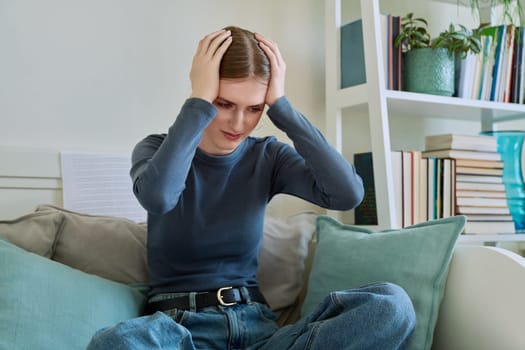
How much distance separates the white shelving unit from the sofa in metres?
0.27

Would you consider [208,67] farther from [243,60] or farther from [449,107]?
[449,107]

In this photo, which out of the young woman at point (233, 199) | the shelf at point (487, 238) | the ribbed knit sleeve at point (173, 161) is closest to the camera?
the young woman at point (233, 199)

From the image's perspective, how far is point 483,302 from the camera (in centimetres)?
115

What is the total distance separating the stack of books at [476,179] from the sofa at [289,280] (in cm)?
56

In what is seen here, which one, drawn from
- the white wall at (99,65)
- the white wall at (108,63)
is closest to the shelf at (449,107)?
the white wall at (108,63)

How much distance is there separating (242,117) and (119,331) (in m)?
0.50

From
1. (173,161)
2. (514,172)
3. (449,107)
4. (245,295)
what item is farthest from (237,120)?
(514,172)

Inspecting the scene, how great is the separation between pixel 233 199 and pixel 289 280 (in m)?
0.32

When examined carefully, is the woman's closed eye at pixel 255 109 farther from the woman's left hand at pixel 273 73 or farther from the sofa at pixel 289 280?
the sofa at pixel 289 280

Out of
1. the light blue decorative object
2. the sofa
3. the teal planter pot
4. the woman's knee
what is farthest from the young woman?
the light blue decorative object

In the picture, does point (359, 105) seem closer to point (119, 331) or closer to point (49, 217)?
point (49, 217)

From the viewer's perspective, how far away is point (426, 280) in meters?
1.21

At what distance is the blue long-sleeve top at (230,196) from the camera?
49.9 inches

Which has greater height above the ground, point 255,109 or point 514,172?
point 255,109
